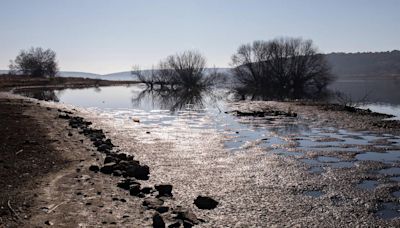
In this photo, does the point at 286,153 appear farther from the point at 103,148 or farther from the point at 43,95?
the point at 43,95

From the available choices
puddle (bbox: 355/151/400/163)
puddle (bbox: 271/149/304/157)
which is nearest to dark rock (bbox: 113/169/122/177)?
puddle (bbox: 271/149/304/157)

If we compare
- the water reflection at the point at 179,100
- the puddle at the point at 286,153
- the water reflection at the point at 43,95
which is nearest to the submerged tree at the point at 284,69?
the water reflection at the point at 179,100

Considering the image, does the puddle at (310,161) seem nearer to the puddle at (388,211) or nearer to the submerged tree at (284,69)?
the puddle at (388,211)

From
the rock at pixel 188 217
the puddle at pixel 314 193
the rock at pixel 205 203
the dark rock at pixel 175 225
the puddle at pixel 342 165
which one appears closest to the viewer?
the dark rock at pixel 175 225

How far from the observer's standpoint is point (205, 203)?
8602 mm

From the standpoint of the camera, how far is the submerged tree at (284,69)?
226 feet

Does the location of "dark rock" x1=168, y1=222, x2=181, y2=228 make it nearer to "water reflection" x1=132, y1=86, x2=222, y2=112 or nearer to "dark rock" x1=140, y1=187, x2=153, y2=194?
"dark rock" x1=140, y1=187, x2=153, y2=194

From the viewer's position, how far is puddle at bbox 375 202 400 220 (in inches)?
328

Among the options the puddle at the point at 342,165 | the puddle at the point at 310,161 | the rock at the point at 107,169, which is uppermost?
the rock at the point at 107,169

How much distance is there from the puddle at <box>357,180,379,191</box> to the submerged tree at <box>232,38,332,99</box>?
55.4 metres

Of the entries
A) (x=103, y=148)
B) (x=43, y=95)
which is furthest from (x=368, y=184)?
(x=43, y=95)

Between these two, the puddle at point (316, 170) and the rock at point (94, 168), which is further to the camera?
the puddle at point (316, 170)

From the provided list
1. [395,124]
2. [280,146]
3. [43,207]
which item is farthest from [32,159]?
[395,124]

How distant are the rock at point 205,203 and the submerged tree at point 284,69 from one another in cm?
5810
